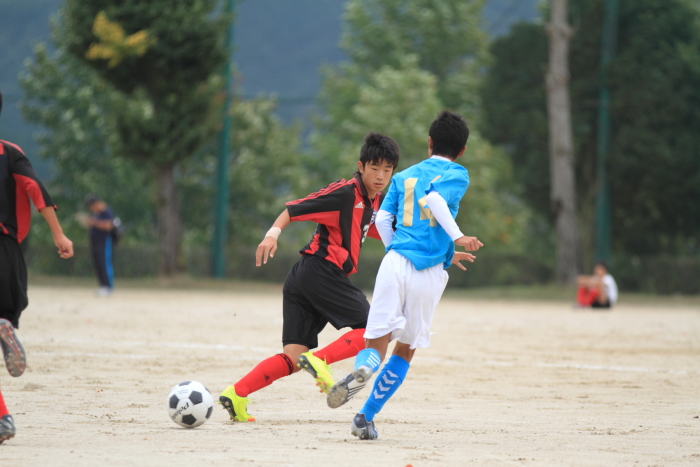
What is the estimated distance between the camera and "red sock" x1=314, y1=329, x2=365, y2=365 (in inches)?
218

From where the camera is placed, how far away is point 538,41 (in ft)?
95.2

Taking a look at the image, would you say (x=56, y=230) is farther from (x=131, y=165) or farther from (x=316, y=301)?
(x=131, y=165)

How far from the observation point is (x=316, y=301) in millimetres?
5371

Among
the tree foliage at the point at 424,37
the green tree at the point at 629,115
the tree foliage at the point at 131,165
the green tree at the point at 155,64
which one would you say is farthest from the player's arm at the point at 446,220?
the tree foliage at the point at 424,37

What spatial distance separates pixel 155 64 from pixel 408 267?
61.7ft

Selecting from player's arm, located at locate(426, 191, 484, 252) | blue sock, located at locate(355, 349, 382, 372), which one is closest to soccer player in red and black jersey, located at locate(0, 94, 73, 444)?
blue sock, located at locate(355, 349, 382, 372)

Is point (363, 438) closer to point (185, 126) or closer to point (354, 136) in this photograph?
point (185, 126)

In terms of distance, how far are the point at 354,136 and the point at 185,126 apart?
19304 millimetres

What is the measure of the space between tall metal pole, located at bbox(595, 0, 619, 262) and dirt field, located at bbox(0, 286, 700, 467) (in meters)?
13.0

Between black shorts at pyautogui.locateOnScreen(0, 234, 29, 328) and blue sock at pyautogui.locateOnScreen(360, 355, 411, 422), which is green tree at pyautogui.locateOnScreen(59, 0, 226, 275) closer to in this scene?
black shorts at pyautogui.locateOnScreen(0, 234, 29, 328)

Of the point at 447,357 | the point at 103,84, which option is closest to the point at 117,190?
the point at 103,84

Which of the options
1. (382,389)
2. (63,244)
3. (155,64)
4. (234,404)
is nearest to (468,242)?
(382,389)

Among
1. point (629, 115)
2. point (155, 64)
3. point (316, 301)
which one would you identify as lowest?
point (316, 301)

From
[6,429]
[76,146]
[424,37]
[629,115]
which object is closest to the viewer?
[6,429]
